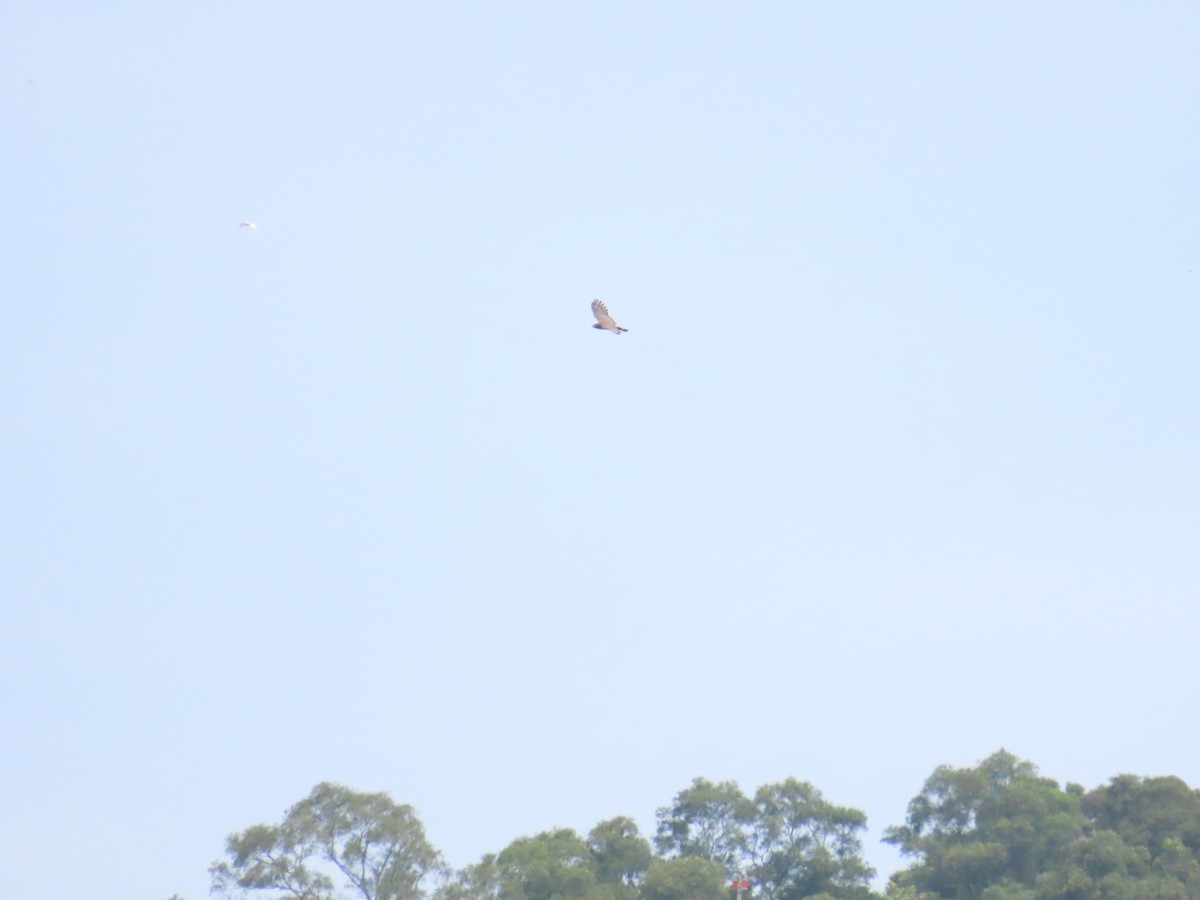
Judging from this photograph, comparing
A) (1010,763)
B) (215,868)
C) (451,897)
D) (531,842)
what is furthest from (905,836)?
(215,868)

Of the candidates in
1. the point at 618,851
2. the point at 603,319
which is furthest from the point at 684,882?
the point at 603,319

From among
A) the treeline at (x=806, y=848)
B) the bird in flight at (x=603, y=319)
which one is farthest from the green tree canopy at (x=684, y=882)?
the bird in flight at (x=603, y=319)

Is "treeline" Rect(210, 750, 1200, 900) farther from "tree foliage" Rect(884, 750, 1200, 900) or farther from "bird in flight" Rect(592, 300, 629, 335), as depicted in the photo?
"bird in flight" Rect(592, 300, 629, 335)

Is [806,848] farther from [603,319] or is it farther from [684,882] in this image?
[603,319]

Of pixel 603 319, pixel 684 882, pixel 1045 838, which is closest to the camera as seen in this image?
pixel 603 319

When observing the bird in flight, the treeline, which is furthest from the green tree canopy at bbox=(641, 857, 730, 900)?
the bird in flight

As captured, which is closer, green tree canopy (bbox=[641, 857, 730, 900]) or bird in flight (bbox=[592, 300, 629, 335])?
bird in flight (bbox=[592, 300, 629, 335])

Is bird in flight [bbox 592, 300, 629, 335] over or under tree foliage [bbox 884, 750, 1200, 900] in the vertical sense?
over

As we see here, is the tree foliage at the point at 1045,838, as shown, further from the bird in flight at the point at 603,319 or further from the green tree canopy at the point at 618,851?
the bird in flight at the point at 603,319

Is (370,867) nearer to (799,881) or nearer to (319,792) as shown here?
(319,792)
